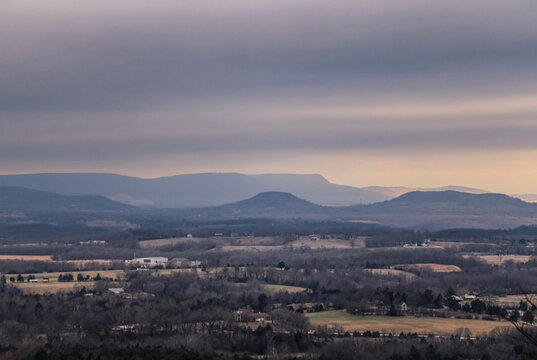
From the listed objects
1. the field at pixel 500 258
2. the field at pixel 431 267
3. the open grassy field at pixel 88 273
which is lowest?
the open grassy field at pixel 88 273

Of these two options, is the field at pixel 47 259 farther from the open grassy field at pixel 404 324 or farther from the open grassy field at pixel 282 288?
the open grassy field at pixel 404 324

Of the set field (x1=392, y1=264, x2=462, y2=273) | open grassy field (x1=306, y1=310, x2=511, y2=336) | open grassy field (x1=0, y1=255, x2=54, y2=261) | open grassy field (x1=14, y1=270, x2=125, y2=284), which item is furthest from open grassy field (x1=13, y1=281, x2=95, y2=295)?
field (x1=392, y1=264, x2=462, y2=273)

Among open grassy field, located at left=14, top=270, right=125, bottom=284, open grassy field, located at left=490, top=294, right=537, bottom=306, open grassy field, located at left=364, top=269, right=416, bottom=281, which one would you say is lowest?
open grassy field, located at left=490, top=294, right=537, bottom=306

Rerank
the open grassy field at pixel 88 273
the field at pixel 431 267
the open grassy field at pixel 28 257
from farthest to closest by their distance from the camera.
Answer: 1. the open grassy field at pixel 28 257
2. the field at pixel 431 267
3. the open grassy field at pixel 88 273

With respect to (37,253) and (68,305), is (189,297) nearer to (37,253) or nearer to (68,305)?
(68,305)

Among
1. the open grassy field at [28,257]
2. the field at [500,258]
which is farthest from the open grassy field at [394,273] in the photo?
the open grassy field at [28,257]

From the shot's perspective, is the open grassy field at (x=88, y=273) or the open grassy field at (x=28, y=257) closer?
the open grassy field at (x=88, y=273)

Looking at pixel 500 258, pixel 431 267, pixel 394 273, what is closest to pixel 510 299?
pixel 394 273

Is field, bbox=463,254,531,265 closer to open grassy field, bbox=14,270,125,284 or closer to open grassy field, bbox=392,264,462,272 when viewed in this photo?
open grassy field, bbox=392,264,462,272

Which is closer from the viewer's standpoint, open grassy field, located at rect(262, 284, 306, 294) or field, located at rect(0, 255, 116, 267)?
open grassy field, located at rect(262, 284, 306, 294)

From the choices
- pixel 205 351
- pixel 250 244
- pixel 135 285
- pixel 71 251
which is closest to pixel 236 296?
pixel 135 285
